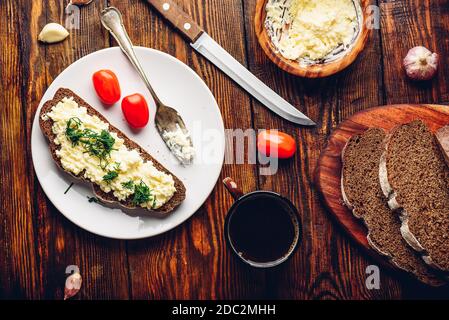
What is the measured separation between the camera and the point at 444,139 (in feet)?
7.24

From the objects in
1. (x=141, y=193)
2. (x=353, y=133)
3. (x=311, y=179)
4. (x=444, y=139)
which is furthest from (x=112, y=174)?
(x=444, y=139)

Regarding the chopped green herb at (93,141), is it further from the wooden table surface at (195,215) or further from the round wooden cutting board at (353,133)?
the round wooden cutting board at (353,133)

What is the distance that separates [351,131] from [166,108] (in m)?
0.83

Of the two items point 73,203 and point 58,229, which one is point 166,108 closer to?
point 73,203

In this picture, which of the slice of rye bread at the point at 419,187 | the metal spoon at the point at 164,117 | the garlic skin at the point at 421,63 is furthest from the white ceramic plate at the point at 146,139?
the garlic skin at the point at 421,63

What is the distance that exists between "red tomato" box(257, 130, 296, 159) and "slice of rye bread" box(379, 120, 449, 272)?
15.9 inches

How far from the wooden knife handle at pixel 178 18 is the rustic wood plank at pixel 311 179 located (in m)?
0.26

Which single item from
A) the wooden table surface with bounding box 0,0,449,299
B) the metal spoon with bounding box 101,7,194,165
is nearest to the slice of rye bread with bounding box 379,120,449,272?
the wooden table surface with bounding box 0,0,449,299

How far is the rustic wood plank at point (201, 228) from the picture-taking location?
2.35m

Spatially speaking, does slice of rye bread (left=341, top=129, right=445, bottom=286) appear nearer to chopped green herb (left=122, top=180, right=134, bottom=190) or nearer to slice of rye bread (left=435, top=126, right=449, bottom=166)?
slice of rye bread (left=435, top=126, right=449, bottom=166)

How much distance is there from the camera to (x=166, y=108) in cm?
227

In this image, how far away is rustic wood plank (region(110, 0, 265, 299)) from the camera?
7.70 feet
